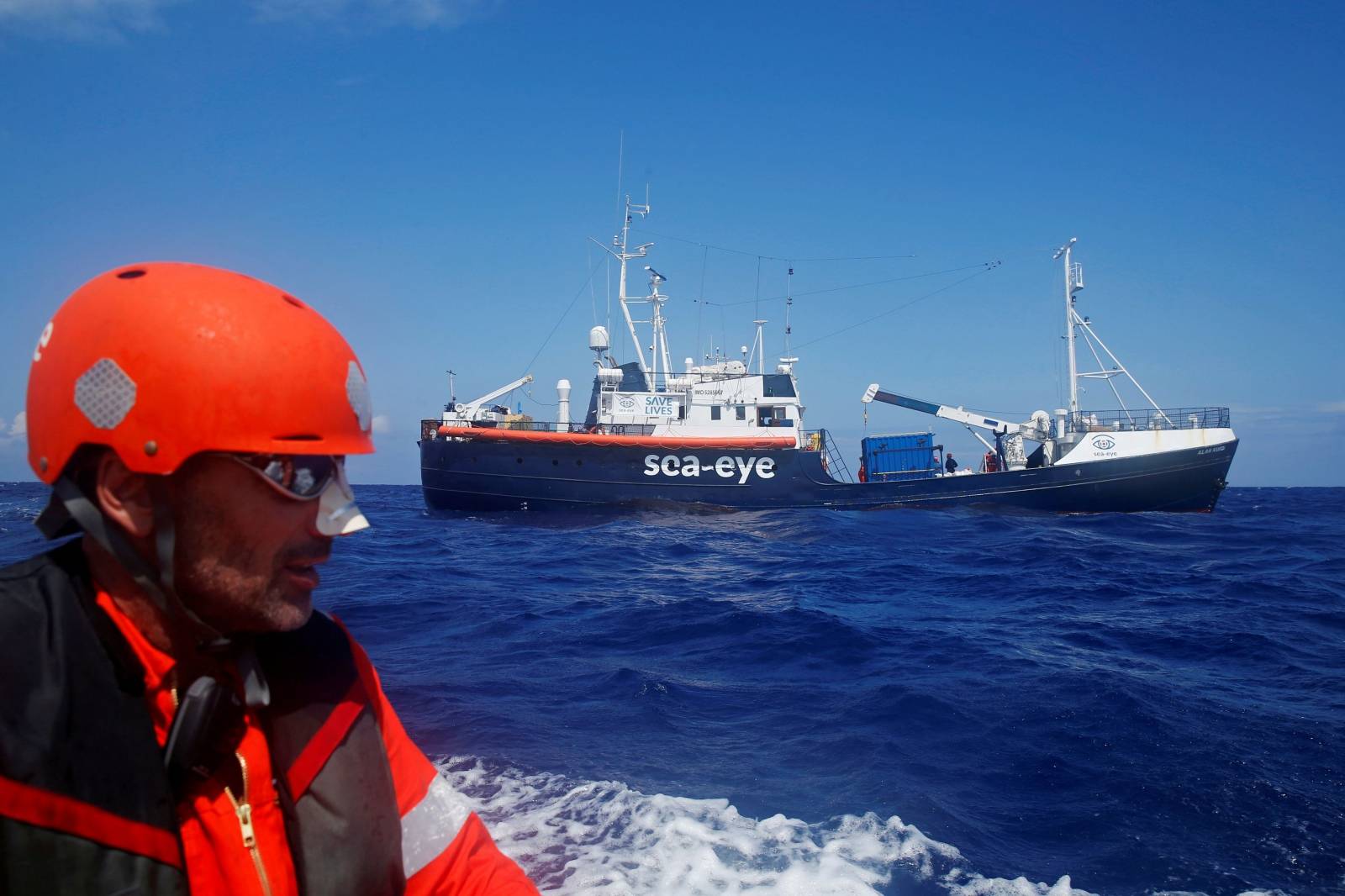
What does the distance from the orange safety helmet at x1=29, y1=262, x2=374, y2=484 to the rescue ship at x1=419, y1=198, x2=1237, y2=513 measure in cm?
2006

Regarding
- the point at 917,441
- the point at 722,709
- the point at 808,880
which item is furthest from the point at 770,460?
the point at 808,880

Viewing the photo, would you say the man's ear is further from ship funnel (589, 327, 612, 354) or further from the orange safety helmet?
ship funnel (589, 327, 612, 354)

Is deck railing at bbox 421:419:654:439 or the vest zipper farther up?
deck railing at bbox 421:419:654:439

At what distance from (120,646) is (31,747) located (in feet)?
0.47

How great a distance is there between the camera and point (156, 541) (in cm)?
99

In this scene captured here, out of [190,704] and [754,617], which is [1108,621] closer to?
[754,617]

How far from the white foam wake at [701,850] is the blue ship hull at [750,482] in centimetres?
1745

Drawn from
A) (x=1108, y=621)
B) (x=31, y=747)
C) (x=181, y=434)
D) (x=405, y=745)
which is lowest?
(x=1108, y=621)

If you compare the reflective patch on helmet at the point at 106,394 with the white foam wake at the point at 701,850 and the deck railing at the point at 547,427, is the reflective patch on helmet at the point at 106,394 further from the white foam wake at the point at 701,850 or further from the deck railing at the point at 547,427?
Result: the deck railing at the point at 547,427

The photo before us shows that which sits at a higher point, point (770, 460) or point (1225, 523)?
point (770, 460)

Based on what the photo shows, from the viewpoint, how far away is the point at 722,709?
506cm

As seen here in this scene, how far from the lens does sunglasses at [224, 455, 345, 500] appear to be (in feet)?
3.35

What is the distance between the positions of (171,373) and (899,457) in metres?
25.2

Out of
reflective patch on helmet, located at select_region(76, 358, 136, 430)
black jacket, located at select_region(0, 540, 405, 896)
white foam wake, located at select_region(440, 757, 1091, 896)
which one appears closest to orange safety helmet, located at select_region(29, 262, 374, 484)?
reflective patch on helmet, located at select_region(76, 358, 136, 430)
